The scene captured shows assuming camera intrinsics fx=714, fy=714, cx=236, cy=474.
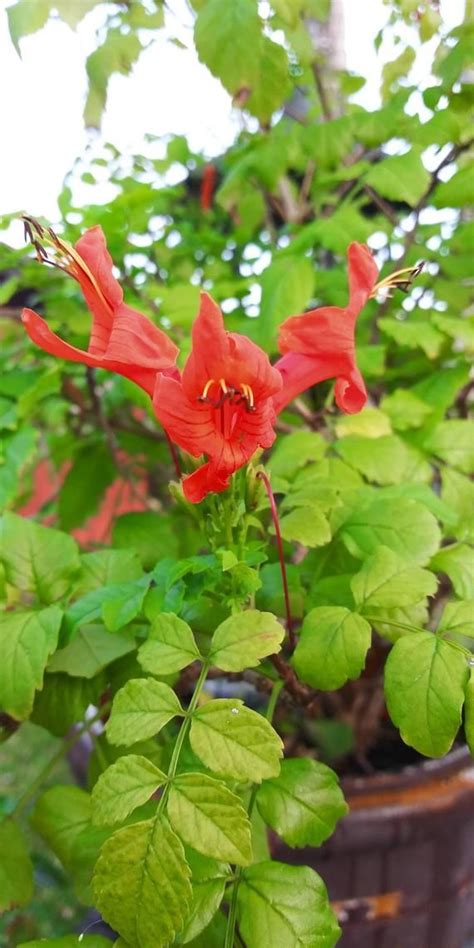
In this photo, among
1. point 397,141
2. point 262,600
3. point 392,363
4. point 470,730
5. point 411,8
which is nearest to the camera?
point 470,730

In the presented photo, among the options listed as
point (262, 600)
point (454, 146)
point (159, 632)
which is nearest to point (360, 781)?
point (262, 600)

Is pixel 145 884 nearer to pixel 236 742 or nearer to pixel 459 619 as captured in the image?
pixel 236 742

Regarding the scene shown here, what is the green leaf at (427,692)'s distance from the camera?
1.12 ft

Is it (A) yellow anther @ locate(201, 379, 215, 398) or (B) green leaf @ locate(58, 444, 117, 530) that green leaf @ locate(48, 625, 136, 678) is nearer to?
(A) yellow anther @ locate(201, 379, 215, 398)

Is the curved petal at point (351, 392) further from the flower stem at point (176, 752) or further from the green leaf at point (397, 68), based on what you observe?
the green leaf at point (397, 68)

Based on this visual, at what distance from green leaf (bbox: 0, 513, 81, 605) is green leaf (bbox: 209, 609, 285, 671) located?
0.51ft

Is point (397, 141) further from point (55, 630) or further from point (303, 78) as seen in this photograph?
point (55, 630)

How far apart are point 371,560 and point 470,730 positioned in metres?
0.11

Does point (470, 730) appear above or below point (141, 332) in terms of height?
Answer: below

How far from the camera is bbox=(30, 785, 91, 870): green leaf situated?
0.44 metres

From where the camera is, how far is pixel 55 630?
407 millimetres

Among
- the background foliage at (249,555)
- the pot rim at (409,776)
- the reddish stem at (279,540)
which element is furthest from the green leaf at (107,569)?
the pot rim at (409,776)

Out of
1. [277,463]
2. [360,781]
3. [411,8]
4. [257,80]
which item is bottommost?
[360,781]

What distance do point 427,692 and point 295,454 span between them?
10.1 inches
